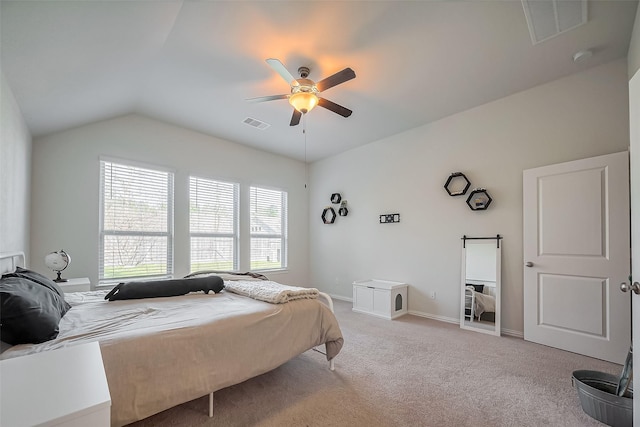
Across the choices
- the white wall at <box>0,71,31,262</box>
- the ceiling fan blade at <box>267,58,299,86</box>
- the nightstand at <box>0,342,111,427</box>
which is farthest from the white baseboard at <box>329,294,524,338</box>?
the white wall at <box>0,71,31,262</box>

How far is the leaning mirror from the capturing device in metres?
3.47

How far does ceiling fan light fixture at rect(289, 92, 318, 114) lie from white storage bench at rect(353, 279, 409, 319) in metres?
2.76

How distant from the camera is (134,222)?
12.9 feet

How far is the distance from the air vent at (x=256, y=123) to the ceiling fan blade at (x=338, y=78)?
1.80 metres

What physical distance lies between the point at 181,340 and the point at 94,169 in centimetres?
321

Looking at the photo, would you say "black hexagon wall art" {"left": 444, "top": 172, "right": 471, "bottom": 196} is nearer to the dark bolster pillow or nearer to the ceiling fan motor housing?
the ceiling fan motor housing

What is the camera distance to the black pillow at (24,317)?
4.46ft

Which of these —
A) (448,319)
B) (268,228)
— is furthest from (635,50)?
(268,228)

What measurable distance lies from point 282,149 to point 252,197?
109 cm

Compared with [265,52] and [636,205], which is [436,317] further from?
[265,52]

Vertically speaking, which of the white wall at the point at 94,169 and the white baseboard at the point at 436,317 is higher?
the white wall at the point at 94,169

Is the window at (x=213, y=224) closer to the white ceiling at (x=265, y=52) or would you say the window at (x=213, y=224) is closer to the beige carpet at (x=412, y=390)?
the white ceiling at (x=265, y=52)

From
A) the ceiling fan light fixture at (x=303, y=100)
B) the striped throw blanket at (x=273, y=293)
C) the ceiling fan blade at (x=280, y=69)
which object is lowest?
the striped throw blanket at (x=273, y=293)

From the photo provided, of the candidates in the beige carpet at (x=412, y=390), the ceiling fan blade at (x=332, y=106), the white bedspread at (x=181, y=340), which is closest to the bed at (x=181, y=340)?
the white bedspread at (x=181, y=340)
